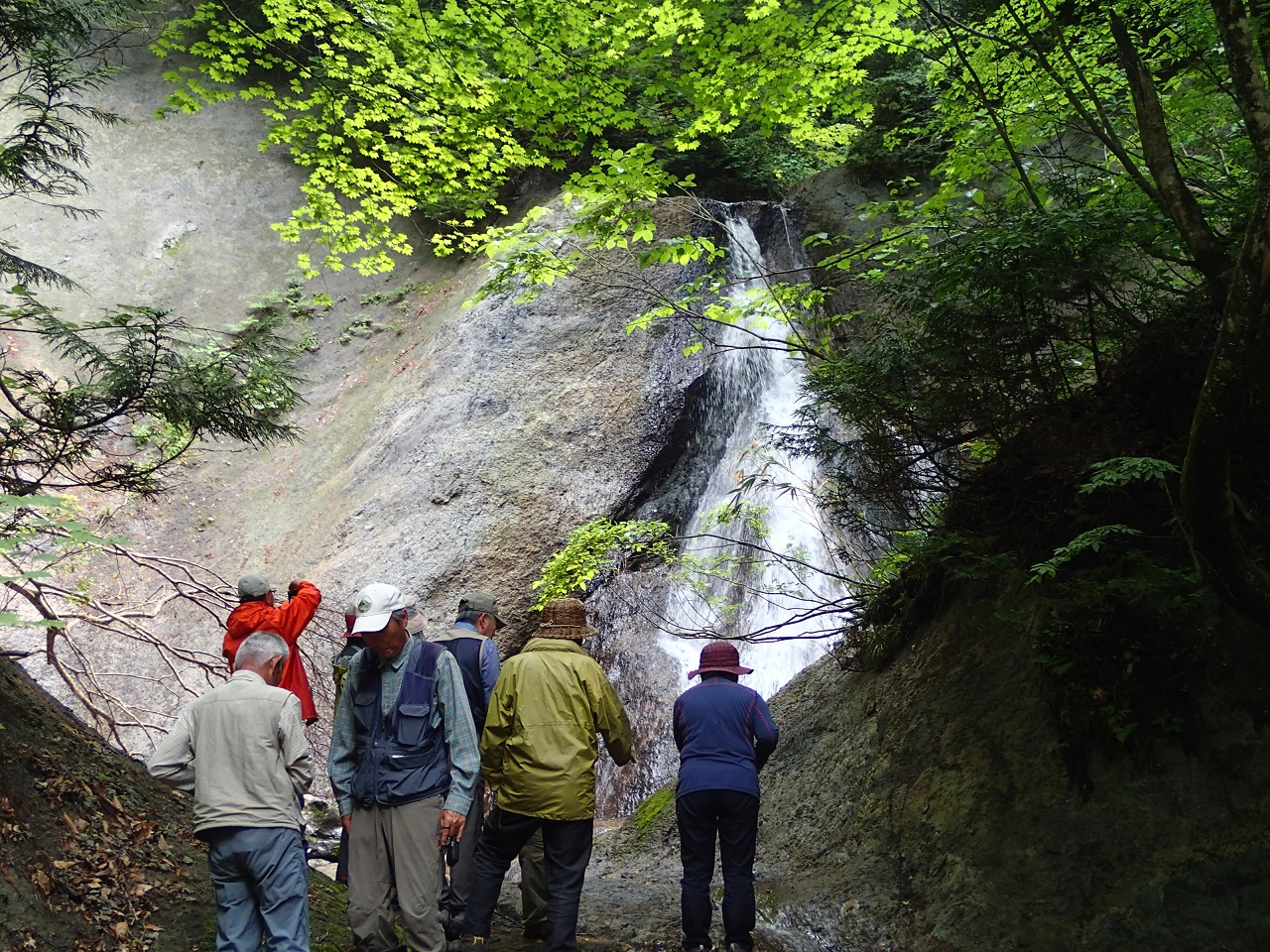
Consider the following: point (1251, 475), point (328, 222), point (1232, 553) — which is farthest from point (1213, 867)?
point (328, 222)

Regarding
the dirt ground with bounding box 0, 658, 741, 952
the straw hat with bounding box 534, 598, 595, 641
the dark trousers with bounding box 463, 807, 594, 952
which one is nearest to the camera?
the dirt ground with bounding box 0, 658, 741, 952

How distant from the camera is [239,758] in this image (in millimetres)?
3578

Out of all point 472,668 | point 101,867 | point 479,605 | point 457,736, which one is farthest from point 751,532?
point 101,867

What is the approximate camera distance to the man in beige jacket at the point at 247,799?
3.50m

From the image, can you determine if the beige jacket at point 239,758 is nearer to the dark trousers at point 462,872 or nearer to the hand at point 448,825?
the hand at point 448,825

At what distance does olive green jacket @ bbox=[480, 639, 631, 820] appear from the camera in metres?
4.16

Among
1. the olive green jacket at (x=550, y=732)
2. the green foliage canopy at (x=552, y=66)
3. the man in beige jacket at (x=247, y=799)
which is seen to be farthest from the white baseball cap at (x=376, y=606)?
the green foliage canopy at (x=552, y=66)

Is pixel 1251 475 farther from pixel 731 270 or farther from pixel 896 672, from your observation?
pixel 731 270

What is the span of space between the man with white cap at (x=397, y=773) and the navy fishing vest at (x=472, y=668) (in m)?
1.04

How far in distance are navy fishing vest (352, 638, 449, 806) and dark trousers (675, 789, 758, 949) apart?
142cm

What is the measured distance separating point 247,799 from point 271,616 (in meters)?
2.17

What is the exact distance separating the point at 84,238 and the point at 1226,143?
67.3ft

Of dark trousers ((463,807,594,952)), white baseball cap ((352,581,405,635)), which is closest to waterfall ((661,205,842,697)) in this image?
dark trousers ((463,807,594,952))

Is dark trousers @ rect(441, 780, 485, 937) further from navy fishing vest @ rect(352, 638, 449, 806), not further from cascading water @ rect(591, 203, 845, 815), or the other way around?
cascading water @ rect(591, 203, 845, 815)
